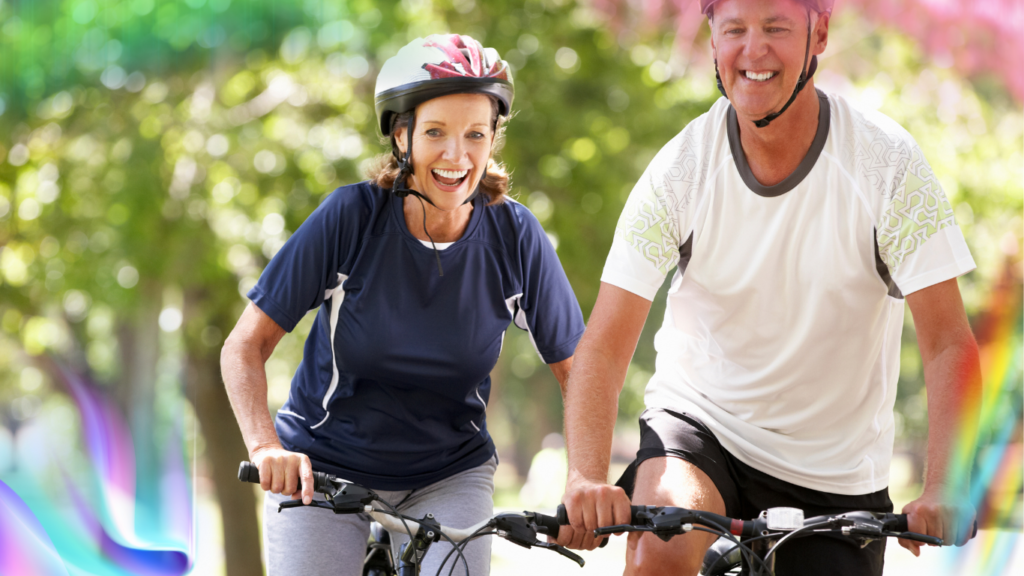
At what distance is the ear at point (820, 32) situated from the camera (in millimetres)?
2795

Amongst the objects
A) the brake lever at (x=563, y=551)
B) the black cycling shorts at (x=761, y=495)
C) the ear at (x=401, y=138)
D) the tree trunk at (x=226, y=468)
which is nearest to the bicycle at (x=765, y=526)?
the brake lever at (x=563, y=551)

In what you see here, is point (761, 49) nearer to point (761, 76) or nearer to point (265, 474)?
point (761, 76)

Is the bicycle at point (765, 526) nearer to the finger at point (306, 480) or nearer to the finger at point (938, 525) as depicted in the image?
the finger at point (938, 525)

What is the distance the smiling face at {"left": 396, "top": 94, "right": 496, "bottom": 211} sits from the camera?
3.20 meters

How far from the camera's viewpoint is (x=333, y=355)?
10.5 ft

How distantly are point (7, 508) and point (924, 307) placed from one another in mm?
3651

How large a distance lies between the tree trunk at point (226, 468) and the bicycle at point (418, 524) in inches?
337

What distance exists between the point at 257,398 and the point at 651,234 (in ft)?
4.15

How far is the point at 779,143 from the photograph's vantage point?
280 cm

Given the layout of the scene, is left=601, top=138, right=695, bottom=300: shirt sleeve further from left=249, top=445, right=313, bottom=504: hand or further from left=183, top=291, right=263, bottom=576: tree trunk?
left=183, top=291, right=263, bottom=576: tree trunk

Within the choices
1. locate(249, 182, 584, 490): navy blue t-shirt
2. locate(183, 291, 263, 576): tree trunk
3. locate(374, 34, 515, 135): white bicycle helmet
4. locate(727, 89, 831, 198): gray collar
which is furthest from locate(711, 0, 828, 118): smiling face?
locate(183, 291, 263, 576): tree trunk

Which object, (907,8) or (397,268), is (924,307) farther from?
(907,8)

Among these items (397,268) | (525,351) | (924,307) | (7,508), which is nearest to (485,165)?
(397,268)

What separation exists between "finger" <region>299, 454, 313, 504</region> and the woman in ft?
1.41
